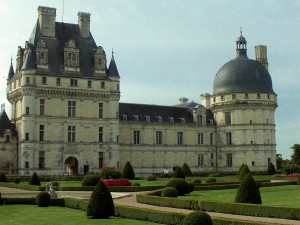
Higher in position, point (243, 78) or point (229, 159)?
point (243, 78)

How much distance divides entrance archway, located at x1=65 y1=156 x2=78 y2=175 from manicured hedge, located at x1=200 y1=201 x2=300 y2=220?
38.2 meters

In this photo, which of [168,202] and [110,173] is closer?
[168,202]

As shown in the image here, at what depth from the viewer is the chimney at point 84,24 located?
63094mm

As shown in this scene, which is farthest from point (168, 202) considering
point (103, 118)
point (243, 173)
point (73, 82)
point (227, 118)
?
point (227, 118)

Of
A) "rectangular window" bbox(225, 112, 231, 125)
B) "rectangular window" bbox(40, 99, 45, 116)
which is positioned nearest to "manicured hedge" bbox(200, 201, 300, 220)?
"rectangular window" bbox(40, 99, 45, 116)

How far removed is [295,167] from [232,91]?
20.6m

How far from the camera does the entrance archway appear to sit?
59.4 metres

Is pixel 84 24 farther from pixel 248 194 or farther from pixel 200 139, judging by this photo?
pixel 248 194

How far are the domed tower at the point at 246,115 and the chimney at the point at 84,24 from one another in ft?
65.5

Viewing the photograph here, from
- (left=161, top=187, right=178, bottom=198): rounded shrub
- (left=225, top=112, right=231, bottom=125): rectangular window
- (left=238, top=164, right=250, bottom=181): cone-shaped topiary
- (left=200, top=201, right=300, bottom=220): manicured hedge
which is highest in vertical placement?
(left=225, top=112, right=231, bottom=125): rectangular window

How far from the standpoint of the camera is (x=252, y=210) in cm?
2084

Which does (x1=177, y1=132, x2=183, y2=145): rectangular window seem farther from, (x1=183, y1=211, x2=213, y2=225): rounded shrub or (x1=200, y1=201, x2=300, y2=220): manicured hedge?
(x1=183, y1=211, x2=213, y2=225): rounded shrub

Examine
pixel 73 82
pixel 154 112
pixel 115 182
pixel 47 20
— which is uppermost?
pixel 47 20

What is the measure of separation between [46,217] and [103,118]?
39160 mm
